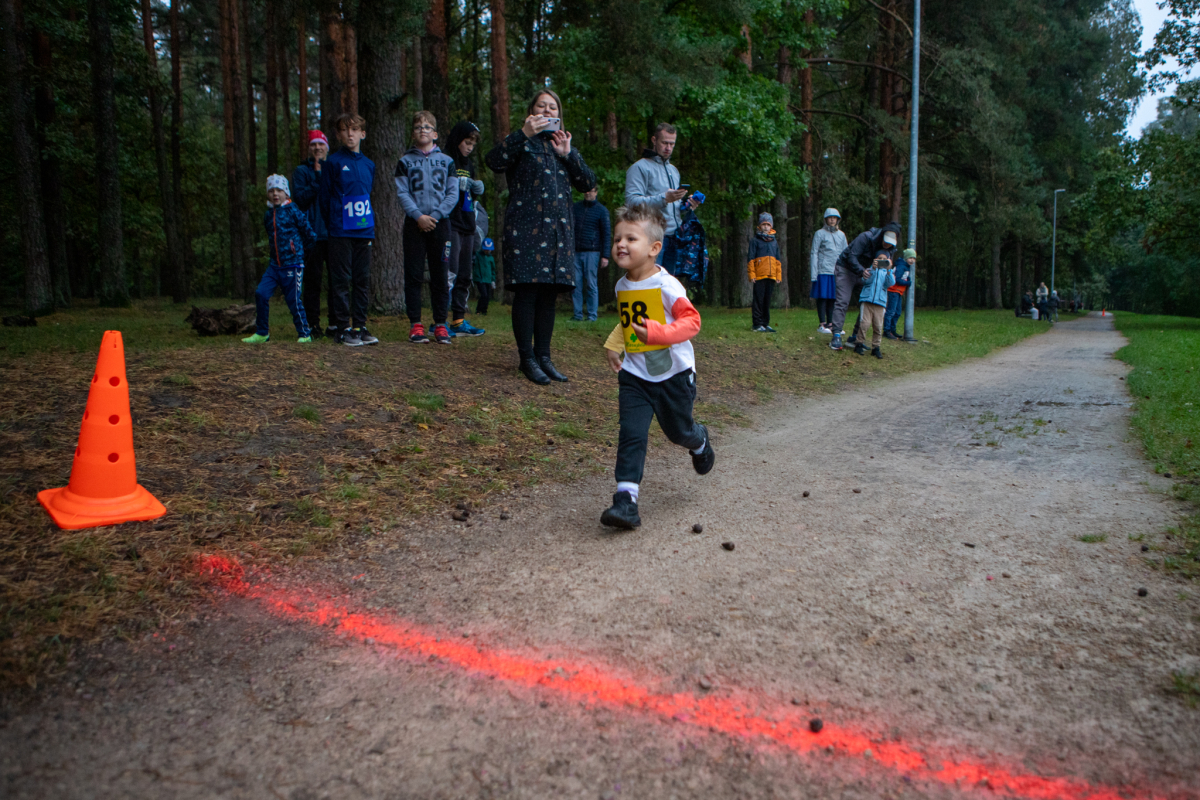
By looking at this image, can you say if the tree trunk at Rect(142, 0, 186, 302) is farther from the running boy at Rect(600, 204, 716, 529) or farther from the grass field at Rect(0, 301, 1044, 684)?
the running boy at Rect(600, 204, 716, 529)

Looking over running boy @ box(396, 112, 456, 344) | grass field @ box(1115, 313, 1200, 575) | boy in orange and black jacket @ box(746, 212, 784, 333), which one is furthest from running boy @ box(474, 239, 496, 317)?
grass field @ box(1115, 313, 1200, 575)

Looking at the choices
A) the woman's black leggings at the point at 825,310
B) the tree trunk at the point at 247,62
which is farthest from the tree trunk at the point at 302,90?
the woman's black leggings at the point at 825,310

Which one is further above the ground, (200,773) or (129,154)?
(129,154)

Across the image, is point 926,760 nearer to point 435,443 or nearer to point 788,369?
point 435,443

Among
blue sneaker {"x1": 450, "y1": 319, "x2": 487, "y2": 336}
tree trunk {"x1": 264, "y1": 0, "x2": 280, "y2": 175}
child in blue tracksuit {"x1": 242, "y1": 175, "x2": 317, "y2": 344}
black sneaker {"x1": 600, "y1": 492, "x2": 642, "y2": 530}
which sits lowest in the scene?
black sneaker {"x1": 600, "y1": 492, "x2": 642, "y2": 530}

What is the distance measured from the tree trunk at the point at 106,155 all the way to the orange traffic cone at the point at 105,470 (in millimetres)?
15849

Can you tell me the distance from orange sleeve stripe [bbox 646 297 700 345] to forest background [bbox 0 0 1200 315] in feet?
23.4

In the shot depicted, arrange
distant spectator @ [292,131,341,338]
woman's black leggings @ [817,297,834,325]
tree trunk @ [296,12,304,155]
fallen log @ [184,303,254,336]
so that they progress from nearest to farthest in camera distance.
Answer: distant spectator @ [292,131,341,338], fallen log @ [184,303,254,336], woman's black leggings @ [817,297,834,325], tree trunk @ [296,12,304,155]

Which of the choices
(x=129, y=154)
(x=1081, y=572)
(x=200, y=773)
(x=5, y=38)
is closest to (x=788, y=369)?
(x=1081, y=572)

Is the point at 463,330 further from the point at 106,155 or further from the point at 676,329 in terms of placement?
the point at 106,155

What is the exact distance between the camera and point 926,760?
7.18 feet

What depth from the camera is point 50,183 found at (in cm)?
1905

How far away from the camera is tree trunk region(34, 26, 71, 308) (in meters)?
17.5

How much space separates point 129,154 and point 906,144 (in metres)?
24.3
